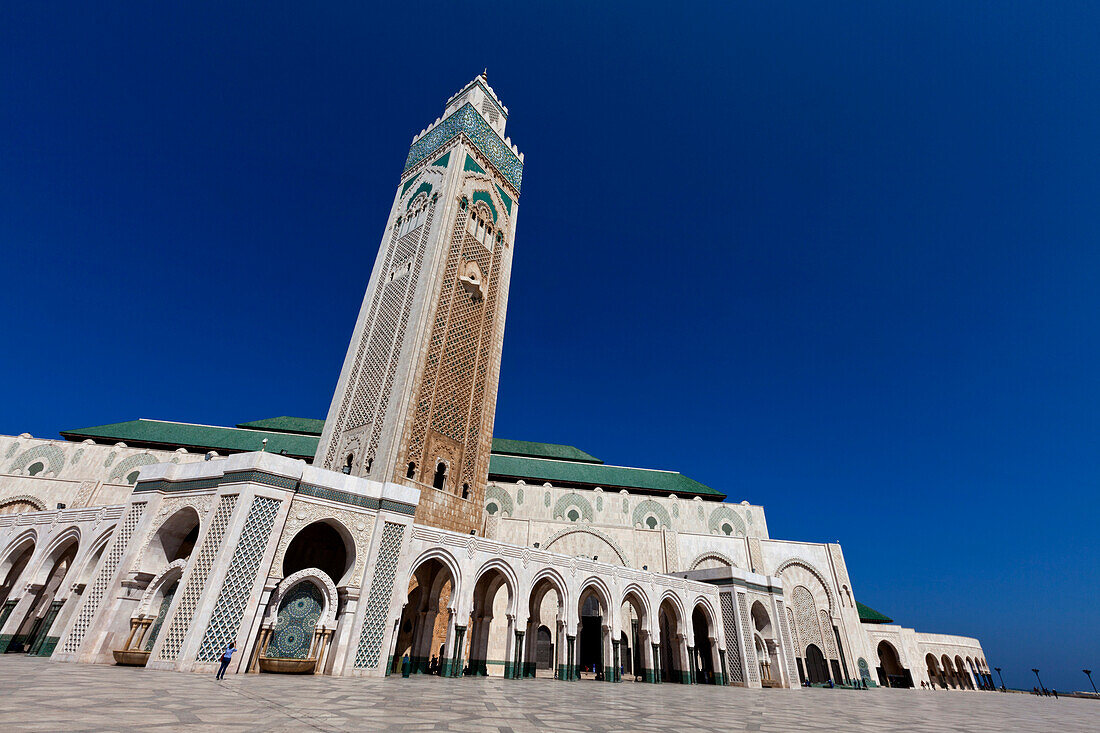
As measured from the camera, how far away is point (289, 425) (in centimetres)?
2936

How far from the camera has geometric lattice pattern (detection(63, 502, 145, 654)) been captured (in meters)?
9.66

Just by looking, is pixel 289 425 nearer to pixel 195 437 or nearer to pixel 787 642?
pixel 195 437

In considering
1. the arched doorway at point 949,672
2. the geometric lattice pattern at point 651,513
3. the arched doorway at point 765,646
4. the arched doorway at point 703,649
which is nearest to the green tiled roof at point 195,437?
the geometric lattice pattern at point 651,513

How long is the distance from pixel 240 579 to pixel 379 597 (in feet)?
9.19

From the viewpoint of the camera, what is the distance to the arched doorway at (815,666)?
22830 mm

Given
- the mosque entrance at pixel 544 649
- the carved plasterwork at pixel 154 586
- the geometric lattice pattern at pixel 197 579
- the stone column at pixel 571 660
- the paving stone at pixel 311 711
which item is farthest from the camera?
the mosque entrance at pixel 544 649

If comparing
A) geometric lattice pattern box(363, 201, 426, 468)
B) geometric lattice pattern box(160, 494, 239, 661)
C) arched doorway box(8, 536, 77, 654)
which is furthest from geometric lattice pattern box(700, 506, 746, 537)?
arched doorway box(8, 536, 77, 654)

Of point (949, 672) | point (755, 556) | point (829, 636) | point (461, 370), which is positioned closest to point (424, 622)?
point (461, 370)

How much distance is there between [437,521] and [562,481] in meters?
12.9

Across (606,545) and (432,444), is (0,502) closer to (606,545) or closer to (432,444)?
(432,444)

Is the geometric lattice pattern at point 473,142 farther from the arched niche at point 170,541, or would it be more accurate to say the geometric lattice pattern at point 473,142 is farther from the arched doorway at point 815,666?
the arched doorway at point 815,666

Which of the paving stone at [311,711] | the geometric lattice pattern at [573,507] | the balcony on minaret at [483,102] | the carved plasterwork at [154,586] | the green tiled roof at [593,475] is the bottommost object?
the paving stone at [311,711]

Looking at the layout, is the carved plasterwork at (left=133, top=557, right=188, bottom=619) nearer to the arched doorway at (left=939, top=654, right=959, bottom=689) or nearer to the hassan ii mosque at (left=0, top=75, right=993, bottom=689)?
the hassan ii mosque at (left=0, top=75, right=993, bottom=689)

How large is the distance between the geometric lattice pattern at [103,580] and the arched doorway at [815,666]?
25689 millimetres
